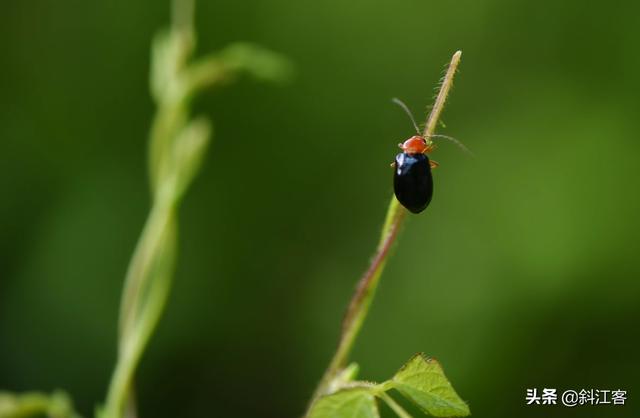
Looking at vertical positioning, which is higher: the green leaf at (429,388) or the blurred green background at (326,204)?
the blurred green background at (326,204)

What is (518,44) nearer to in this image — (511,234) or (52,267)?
(511,234)

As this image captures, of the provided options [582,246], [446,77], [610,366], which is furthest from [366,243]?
[446,77]

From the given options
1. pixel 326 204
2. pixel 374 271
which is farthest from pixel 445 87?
pixel 326 204

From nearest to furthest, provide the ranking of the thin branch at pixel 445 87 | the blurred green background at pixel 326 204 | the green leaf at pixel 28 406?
the thin branch at pixel 445 87 → the green leaf at pixel 28 406 → the blurred green background at pixel 326 204

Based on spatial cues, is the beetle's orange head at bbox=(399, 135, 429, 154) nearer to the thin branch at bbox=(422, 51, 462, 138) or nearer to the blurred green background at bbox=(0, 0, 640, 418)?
the thin branch at bbox=(422, 51, 462, 138)

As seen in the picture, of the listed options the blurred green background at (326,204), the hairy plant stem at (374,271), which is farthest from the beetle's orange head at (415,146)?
the blurred green background at (326,204)

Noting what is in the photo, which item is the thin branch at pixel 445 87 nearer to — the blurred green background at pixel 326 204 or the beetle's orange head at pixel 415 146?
the beetle's orange head at pixel 415 146

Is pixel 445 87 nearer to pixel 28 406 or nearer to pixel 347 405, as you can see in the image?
pixel 347 405
